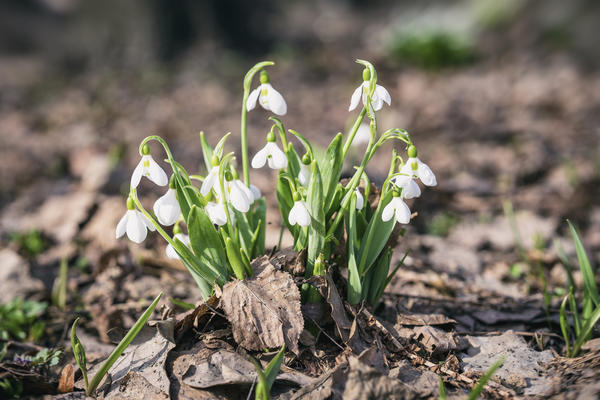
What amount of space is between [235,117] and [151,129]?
2.96 feet

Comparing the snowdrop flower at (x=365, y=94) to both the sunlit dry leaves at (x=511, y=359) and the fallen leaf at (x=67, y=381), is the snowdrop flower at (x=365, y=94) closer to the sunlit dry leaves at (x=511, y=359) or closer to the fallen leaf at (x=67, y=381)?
the sunlit dry leaves at (x=511, y=359)

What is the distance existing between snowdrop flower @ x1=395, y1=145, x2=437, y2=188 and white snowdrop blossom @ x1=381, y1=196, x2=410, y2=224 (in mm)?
50

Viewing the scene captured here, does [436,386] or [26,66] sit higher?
[26,66]

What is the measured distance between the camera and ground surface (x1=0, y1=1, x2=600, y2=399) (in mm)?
1412

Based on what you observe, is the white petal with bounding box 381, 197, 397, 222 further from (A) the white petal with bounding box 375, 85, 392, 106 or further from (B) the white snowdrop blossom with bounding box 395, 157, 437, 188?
(A) the white petal with bounding box 375, 85, 392, 106

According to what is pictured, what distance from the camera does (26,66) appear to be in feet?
23.5

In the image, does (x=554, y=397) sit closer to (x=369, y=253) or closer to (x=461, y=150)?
(x=369, y=253)

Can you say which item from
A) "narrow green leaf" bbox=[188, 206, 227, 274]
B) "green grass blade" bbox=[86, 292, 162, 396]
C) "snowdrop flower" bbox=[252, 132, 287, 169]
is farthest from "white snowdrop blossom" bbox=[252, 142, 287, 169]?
"green grass blade" bbox=[86, 292, 162, 396]

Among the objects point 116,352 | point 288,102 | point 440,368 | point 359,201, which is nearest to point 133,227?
point 116,352

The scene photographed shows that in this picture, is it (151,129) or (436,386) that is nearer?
(436,386)

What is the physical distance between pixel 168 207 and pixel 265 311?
1.40 feet

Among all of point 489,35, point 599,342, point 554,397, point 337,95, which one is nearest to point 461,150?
point 337,95

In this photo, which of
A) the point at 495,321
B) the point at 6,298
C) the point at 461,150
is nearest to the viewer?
the point at 495,321

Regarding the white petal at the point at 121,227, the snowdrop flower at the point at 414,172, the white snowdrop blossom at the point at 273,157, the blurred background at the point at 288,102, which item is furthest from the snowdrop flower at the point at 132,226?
the blurred background at the point at 288,102
